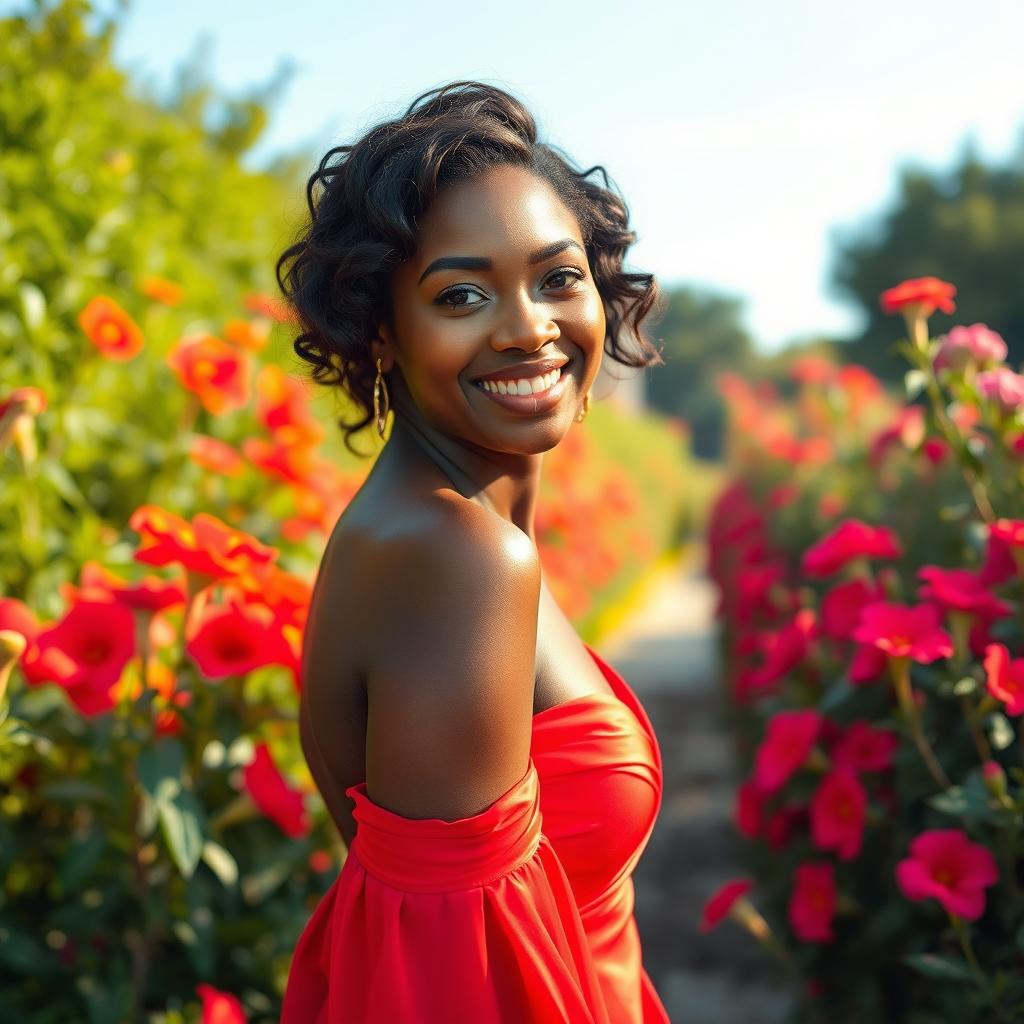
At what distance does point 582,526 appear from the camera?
680 centimetres

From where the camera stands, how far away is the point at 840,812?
2.04 meters

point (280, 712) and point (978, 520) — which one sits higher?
point (978, 520)

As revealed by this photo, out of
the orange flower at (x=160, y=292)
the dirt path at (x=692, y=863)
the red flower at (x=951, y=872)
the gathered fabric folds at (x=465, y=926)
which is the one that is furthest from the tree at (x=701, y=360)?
the gathered fabric folds at (x=465, y=926)

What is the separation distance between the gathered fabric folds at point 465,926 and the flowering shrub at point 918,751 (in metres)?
0.86

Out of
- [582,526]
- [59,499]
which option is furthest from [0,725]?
[582,526]

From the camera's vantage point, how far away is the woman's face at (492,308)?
112cm

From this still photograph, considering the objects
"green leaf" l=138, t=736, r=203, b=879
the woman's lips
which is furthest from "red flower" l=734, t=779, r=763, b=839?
the woman's lips

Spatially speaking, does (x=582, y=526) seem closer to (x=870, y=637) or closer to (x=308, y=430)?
(x=308, y=430)

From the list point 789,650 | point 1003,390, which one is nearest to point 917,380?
point 1003,390

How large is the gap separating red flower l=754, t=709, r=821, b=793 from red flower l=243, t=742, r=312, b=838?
89cm

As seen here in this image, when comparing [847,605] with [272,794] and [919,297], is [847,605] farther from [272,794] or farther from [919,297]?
[272,794]

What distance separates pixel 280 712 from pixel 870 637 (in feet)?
3.34

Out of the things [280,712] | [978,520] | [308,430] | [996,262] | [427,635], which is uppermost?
[996,262]

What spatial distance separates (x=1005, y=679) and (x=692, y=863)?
99.7 inches
